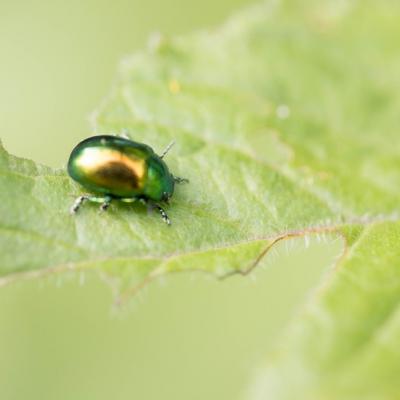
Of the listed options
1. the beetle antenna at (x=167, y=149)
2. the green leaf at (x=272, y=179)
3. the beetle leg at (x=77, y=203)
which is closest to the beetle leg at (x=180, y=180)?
the green leaf at (x=272, y=179)

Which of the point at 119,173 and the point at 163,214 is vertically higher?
the point at 119,173

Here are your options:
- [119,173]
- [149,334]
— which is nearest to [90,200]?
[119,173]

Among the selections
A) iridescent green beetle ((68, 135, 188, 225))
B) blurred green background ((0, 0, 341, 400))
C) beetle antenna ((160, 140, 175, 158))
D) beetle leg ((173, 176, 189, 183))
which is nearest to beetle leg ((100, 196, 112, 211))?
iridescent green beetle ((68, 135, 188, 225))

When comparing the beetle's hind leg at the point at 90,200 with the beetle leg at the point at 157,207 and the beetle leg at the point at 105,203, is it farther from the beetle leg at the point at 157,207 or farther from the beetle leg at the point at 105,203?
the beetle leg at the point at 157,207

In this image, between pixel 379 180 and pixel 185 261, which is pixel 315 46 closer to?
pixel 379 180

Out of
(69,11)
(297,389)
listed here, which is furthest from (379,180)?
(69,11)

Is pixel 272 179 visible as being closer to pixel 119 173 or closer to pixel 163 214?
pixel 163 214
